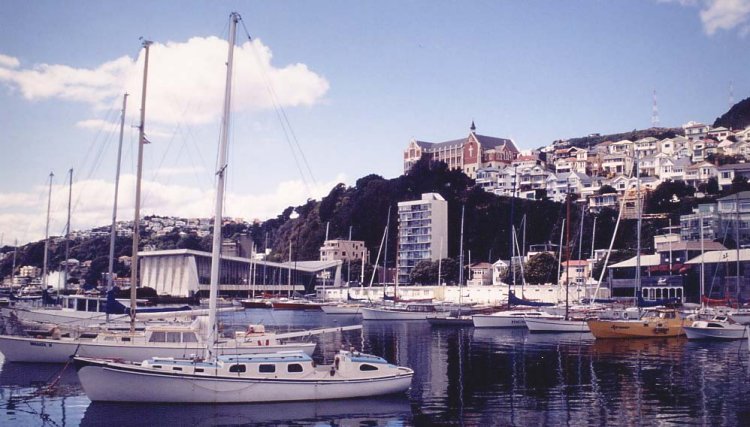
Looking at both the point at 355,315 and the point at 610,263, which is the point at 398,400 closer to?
the point at 355,315

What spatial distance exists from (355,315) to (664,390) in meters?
64.3

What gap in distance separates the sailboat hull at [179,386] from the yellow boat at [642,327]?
111 ft

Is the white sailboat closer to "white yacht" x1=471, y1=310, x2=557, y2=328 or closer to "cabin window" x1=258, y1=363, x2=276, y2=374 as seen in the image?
"cabin window" x1=258, y1=363, x2=276, y2=374

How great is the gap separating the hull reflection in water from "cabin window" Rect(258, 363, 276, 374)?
1184mm

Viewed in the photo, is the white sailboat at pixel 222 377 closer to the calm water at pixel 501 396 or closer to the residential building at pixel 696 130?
the calm water at pixel 501 396

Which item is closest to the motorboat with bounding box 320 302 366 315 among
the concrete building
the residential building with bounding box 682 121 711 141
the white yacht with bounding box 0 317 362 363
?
the concrete building

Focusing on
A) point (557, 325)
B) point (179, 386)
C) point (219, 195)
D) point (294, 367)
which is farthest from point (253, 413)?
point (557, 325)

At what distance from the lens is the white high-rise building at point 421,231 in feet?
474

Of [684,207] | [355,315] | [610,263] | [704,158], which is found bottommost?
[355,315]

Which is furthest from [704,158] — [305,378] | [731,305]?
[305,378]

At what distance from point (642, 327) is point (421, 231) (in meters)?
93.1

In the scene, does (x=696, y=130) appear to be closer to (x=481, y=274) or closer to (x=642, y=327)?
(x=481, y=274)

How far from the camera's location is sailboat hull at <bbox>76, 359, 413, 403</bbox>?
81.2ft

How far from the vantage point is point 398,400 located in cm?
2711
